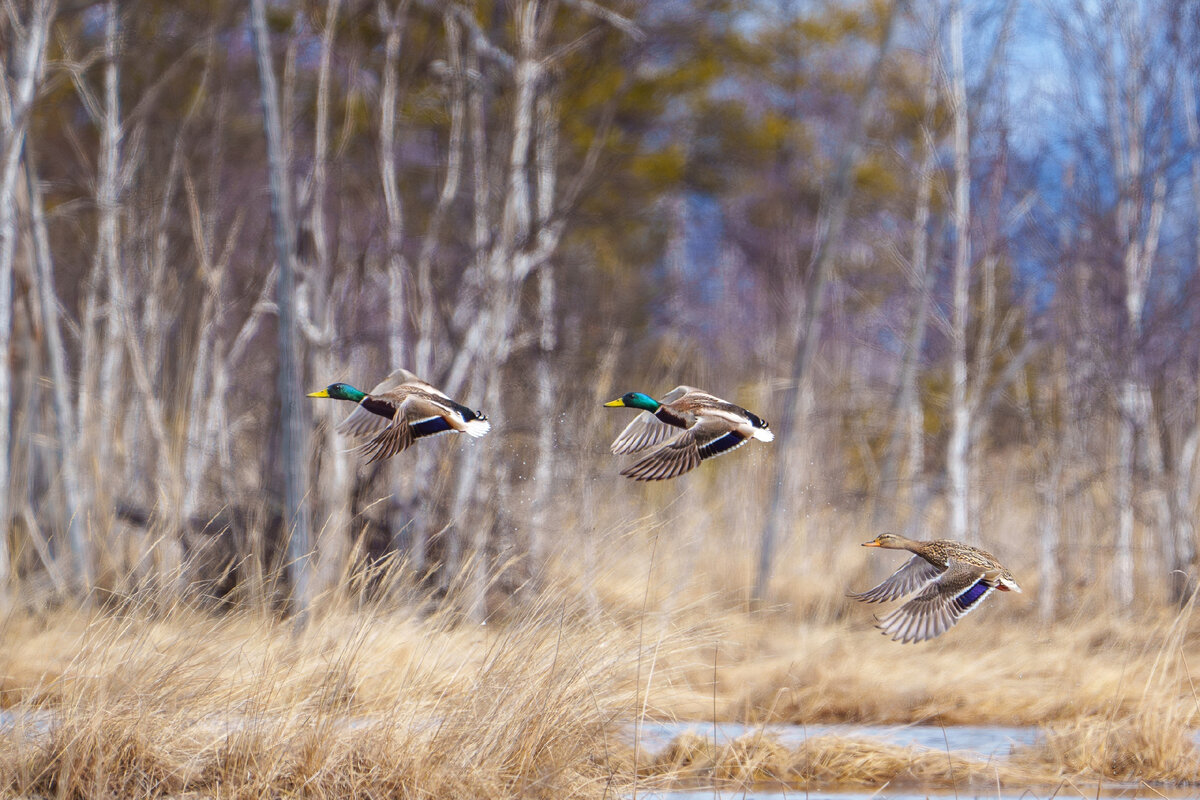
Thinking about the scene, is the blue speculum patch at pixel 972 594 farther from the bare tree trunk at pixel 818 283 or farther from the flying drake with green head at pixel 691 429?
the bare tree trunk at pixel 818 283

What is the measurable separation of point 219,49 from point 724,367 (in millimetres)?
5839

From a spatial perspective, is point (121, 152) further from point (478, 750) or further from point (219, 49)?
point (478, 750)

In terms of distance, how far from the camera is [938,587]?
8.52 ft

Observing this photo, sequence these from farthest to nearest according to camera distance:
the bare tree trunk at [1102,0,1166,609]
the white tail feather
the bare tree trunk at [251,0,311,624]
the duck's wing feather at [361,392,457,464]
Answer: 1. the bare tree trunk at [1102,0,1166,609]
2. the bare tree trunk at [251,0,311,624]
3. the duck's wing feather at [361,392,457,464]
4. the white tail feather

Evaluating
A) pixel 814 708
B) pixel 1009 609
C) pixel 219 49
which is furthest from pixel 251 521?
pixel 219 49

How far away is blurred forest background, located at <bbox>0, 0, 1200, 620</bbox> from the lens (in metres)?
6.80

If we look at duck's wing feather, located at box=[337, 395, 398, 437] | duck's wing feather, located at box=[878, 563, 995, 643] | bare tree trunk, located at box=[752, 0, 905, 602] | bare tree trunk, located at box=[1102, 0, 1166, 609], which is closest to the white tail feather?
duck's wing feather, located at box=[337, 395, 398, 437]

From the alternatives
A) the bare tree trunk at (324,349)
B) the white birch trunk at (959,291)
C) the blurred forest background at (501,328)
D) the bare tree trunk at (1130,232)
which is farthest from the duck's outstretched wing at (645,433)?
the bare tree trunk at (1130,232)

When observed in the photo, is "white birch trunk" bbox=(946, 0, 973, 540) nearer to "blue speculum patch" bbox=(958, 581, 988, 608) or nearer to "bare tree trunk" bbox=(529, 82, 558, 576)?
"bare tree trunk" bbox=(529, 82, 558, 576)

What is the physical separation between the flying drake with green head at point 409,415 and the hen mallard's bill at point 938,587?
771mm

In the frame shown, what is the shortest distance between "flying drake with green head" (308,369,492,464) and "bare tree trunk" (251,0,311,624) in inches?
118

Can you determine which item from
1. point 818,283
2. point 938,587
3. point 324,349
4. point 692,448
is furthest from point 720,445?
point 818,283

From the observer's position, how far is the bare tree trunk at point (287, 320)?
17.7ft

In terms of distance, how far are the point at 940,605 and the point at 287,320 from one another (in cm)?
354
